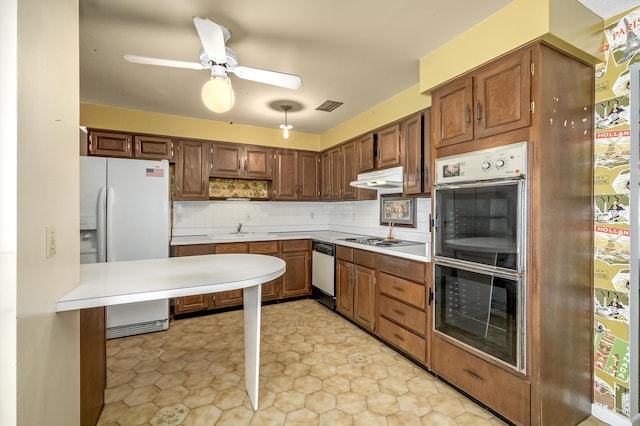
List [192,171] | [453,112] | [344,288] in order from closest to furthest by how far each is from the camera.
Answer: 1. [453,112]
2. [344,288]
3. [192,171]

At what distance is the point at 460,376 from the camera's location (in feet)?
6.81

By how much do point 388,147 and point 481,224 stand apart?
1550mm

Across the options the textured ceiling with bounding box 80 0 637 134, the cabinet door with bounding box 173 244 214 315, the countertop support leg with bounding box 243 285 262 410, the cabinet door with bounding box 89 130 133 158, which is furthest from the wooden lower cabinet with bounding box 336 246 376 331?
the cabinet door with bounding box 89 130 133 158

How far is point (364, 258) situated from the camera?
3109 mm

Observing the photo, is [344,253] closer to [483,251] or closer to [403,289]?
[403,289]

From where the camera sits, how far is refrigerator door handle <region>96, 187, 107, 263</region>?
9.40 ft

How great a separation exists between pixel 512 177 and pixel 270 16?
1.79 meters

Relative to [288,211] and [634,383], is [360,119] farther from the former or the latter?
[634,383]

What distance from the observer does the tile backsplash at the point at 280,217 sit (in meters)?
4.03

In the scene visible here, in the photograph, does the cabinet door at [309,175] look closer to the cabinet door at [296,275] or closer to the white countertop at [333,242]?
the white countertop at [333,242]

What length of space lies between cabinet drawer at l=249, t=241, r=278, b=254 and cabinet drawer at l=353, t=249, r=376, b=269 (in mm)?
1196

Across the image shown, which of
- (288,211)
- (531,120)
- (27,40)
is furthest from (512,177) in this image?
(288,211)

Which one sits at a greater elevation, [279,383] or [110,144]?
[110,144]

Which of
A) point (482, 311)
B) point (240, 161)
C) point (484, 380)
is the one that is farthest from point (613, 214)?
point (240, 161)
